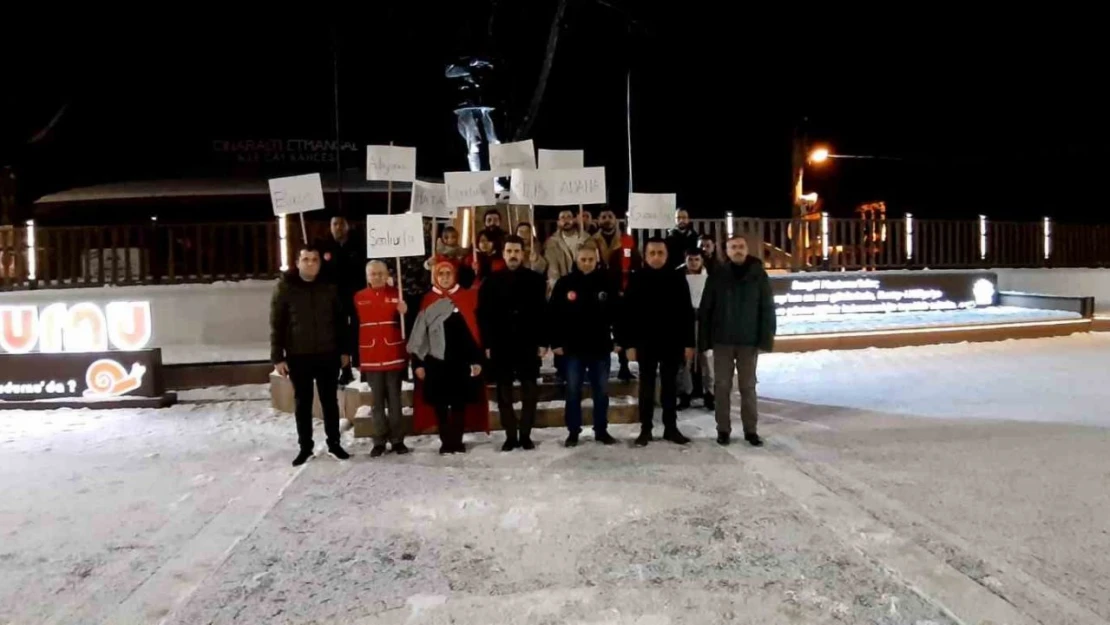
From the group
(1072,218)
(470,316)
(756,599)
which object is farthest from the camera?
(1072,218)

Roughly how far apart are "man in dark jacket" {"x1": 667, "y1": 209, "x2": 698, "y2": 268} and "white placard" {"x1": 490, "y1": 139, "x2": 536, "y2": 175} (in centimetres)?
163

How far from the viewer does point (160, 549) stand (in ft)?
15.6

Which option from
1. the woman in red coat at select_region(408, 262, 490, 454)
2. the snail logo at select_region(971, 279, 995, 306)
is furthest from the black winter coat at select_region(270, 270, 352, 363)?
the snail logo at select_region(971, 279, 995, 306)

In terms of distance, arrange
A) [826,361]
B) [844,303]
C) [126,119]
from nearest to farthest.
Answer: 1. [826,361]
2. [844,303]
3. [126,119]

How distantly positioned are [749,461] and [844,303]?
31.2ft

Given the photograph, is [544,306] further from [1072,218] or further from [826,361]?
[1072,218]

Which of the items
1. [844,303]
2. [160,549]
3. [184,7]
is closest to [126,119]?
[184,7]

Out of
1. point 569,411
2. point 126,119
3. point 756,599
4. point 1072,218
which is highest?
point 126,119

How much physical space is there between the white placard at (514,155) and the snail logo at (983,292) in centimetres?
1154

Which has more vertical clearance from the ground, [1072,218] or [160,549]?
[1072,218]

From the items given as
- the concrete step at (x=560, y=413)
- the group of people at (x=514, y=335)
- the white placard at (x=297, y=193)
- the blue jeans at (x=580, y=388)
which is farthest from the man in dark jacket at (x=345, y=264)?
the blue jeans at (x=580, y=388)

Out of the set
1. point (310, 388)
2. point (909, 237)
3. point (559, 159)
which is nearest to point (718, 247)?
point (559, 159)

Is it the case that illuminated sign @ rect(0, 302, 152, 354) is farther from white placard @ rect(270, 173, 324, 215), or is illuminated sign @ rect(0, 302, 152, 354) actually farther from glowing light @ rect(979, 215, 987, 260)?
glowing light @ rect(979, 215, 987, 260)

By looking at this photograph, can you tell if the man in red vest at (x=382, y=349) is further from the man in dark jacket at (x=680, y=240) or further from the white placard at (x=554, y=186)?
the man in dark jacket at (x=680, y=240)
